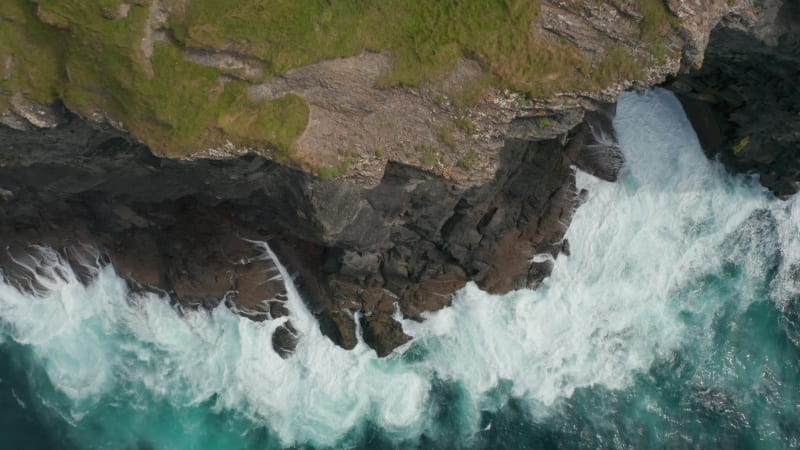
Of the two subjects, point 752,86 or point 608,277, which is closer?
point 752,86

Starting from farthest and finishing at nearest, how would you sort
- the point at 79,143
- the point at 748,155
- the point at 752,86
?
the point at 748,155, the point at 752,86, the point at 79,143

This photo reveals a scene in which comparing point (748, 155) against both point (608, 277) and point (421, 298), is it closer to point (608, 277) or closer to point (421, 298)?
point (608, 277)

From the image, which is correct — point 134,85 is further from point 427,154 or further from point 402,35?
point 427,154

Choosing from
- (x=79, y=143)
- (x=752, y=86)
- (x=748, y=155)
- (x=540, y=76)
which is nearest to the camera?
(x=540, y=76)

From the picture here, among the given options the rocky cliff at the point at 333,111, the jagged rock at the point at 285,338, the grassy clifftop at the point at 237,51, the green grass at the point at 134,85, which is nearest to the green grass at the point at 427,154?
the rocky cliff at the point at 333,111

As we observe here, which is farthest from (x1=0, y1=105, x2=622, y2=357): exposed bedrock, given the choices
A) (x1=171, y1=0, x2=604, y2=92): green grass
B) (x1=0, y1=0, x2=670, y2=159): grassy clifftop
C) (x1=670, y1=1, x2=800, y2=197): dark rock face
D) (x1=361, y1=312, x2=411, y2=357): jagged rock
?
(x1=171, y1=0, x2=604, y2=92): green grass

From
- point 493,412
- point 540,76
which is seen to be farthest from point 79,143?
point 493,412

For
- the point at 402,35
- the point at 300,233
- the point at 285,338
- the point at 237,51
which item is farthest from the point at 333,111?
the point at 285,338
